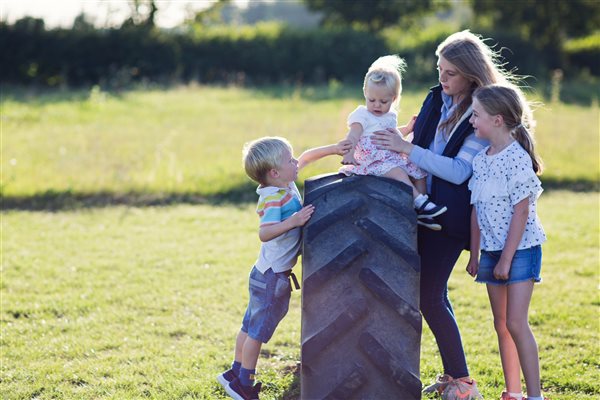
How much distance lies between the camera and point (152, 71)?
84.6 ft

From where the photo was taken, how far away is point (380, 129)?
13.5 feet

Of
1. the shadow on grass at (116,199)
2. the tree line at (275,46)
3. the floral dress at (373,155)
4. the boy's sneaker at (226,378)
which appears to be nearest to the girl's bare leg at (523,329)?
the floral dress at (373,155)

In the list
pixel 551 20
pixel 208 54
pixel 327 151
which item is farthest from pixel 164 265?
pixel 551 20

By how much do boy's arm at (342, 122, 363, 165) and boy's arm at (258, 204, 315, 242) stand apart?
552 mm

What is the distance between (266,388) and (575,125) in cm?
1321

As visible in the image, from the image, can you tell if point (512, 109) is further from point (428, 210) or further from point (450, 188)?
point (428, 210)

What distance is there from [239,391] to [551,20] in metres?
30.7

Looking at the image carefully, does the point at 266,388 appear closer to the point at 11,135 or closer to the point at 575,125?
the point at 11,135

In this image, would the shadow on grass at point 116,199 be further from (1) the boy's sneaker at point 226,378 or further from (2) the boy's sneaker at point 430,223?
(2) the boy's sneaker at point 430,223

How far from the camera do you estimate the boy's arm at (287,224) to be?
3496 millimetres

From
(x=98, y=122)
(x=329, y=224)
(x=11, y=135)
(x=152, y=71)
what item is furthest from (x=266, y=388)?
(x=152, y=71)

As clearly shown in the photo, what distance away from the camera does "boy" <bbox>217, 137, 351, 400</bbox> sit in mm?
4008

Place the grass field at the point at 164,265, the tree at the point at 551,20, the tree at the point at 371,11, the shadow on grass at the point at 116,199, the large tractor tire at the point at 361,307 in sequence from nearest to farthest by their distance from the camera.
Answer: the large tractor tire at the point at 361,307, the grass field at the point at 164,265, the shadow on grass at the point at 116,199, the tree at the point at 551,20, the tree at the point at 371,11

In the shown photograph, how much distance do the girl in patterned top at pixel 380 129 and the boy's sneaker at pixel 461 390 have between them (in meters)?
1.00
